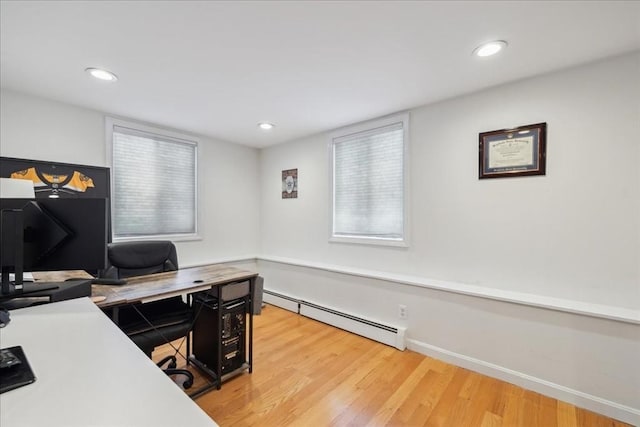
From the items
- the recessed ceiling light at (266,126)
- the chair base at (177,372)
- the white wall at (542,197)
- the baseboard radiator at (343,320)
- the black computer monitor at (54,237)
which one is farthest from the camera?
the recessed ceiling light at (266,126)

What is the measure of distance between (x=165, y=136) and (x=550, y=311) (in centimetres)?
417

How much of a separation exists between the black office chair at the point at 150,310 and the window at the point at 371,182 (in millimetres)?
1933

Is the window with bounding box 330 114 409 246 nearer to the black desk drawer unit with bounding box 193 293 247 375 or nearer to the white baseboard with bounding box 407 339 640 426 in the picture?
the white baseboard with bounding box 407 339 640 426

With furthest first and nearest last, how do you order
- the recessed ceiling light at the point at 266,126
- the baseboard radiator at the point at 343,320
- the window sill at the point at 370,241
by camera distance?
the recessed ceiling light at the point at 266,126 < the window sill at the point at 370,241 < the baseboard radiator at the point at 343,320

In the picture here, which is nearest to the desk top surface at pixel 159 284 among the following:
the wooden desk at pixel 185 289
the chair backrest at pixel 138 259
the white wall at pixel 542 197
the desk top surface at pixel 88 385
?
the wooden desk at pixel 185 289

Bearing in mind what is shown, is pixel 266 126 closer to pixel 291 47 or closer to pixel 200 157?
pixel 200 157

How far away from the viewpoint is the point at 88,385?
0.74m

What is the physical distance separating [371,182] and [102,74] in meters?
2.63

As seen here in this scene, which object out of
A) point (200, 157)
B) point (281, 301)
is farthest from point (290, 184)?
point (281, 301)

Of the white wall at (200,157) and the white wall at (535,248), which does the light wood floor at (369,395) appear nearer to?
the white wall at (535,248)

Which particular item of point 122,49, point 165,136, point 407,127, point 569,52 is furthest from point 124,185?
point 569,52

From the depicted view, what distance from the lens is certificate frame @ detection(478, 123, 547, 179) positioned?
2.12 m

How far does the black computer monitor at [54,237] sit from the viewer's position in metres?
1.27

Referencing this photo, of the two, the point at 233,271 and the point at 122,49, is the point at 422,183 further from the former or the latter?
Answer: the point at 122,49
